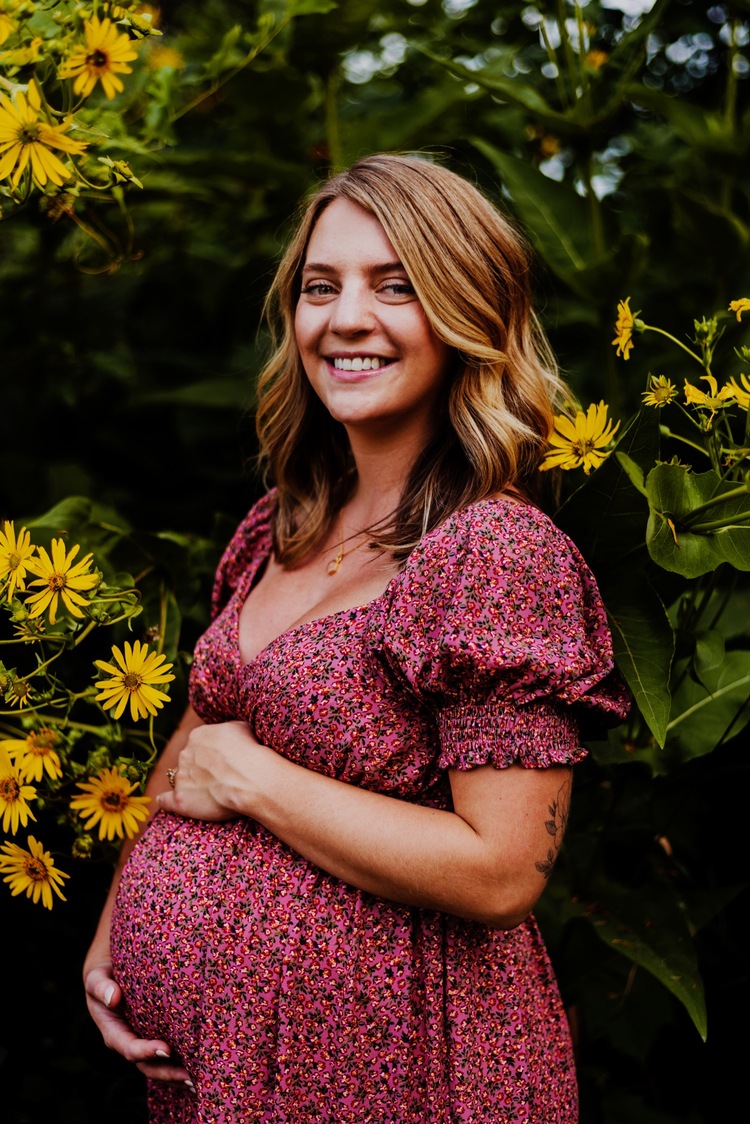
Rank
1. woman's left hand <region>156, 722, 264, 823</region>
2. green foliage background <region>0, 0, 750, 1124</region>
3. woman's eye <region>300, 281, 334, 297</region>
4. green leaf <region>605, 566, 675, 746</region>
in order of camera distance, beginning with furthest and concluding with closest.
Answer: green foliage background <region>0, 0, 750, 1124</region>, woman's eye <region>300, 281, 334, 297</region>, woman's left hand <region>156, 722, 264, 823</region>, green leaf <region>605, 566, 675, 746</region>

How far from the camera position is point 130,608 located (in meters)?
1.28

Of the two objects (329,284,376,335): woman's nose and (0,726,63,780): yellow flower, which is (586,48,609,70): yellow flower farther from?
(0,726,63,780): yellow flower

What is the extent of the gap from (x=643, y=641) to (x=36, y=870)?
0.82 metres

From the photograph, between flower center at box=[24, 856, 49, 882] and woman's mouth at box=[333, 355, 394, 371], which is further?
woman's mouth at box=[333, 355, 394, 371]

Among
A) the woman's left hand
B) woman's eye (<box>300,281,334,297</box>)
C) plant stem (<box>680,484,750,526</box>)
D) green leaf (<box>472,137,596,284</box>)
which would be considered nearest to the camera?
plant stem (<box>680,484,750,526</box>)

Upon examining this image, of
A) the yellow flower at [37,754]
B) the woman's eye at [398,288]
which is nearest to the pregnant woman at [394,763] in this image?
the woman's eye at [398,288]

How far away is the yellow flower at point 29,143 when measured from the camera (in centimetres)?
119

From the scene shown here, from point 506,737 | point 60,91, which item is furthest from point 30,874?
point 60,91

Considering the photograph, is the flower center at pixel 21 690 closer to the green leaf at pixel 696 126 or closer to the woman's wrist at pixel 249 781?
the woman's wrist at pixel 249 781

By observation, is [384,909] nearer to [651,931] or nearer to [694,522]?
[651,931]

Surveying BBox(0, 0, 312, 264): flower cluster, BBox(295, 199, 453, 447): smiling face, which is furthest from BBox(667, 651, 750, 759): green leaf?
BBox(0, 0, 312, 264): flower cluster

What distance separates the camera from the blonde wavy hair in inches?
55.2

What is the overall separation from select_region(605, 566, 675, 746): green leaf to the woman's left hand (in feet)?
1.60

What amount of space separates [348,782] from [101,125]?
3.50 ft
